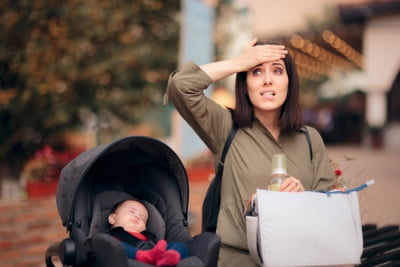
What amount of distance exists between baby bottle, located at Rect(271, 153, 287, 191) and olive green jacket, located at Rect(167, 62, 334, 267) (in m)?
0.20

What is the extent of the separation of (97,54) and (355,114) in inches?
758

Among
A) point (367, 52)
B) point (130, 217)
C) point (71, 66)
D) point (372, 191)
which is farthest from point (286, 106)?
point (367, 52)

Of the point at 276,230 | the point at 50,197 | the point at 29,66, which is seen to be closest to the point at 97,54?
the point at 29,66

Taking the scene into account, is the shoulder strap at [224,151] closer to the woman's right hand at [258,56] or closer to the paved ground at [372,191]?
the woman's right hand at [258,56]

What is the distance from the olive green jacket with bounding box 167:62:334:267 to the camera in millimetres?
2857

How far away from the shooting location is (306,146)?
119 inches

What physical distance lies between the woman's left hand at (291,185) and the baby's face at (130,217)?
0.88 metres

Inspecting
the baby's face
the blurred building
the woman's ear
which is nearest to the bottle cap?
the baby's face

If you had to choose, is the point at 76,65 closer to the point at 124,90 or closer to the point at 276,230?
the point at 124,90

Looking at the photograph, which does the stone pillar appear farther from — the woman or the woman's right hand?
the woman's right hand

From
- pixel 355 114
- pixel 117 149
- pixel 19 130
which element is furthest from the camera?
pixel 355 114

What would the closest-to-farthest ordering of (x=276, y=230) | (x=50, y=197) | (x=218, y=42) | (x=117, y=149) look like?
1. (x=276, y=230)
2. (x=117, y=149)
3. (x=50, y=197)
4. (x=218, y=42)

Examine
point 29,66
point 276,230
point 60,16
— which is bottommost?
point 276,230

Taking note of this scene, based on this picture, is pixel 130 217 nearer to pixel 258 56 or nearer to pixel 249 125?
pixel 249 125
